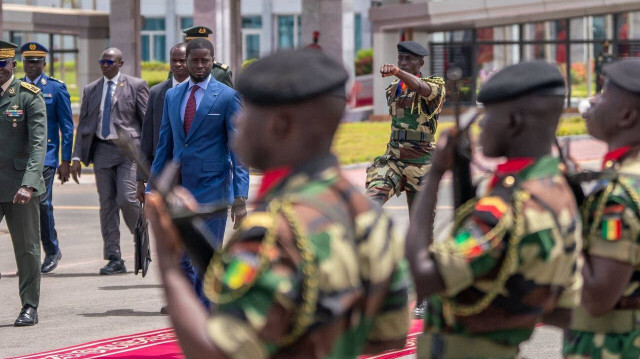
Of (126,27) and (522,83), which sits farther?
(126,27)

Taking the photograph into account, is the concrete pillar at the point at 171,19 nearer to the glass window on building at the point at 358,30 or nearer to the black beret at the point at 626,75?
the glass window on building at the point at 358,30

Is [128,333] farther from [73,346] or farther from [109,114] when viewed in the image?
[109,114]

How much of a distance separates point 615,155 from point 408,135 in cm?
525

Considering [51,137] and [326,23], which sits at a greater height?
[326,23]

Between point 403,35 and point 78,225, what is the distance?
23.3 m

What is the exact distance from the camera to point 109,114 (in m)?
11.6

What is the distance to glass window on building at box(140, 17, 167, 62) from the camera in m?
74.6

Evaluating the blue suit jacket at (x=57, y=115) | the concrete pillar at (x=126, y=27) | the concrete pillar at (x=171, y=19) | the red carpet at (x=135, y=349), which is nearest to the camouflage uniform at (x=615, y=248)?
the red carpet at (x=135, y=349)

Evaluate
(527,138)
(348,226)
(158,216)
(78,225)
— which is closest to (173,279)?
(158,216)

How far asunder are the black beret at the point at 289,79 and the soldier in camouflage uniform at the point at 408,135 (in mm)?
6364

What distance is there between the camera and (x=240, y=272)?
9.05 feet

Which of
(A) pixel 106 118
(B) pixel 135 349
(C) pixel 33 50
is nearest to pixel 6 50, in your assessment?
(A) pixel 106 118

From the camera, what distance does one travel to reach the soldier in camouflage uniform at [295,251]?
9.03 feet

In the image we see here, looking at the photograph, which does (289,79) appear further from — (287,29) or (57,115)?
(287,29)
